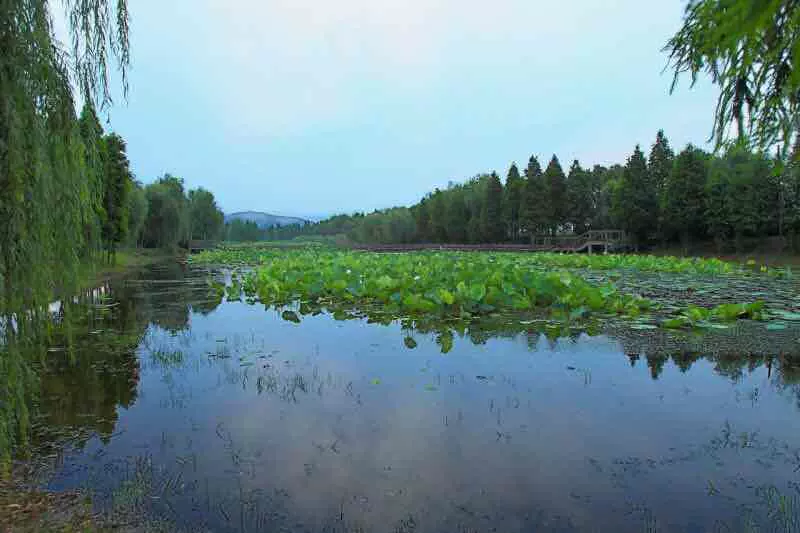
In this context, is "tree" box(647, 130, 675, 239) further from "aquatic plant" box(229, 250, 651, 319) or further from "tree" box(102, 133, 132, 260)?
"tree" box(102, 133, 132, 260)

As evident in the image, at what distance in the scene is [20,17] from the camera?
229 cm

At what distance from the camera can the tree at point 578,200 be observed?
46.5 meters

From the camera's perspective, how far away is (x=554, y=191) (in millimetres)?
44844

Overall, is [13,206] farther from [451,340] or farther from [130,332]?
[130,332]

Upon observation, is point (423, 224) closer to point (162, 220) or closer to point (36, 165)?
point (162, 220)

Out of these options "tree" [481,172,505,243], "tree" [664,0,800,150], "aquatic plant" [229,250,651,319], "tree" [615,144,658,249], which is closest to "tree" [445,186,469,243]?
"tree" [481,172,505,243]

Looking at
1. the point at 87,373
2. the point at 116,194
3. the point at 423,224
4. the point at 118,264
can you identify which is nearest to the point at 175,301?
the point at 87,373

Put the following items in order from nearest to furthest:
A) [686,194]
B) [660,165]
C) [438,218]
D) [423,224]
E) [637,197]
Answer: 1. [686,194]
2. [637,197]
3. [660,165]
4. [438,218]
5. [423,224]

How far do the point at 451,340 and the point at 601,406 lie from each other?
9.90 feet

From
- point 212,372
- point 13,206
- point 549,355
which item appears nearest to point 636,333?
point 549,355

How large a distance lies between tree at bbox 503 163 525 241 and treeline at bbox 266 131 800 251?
0.10 m

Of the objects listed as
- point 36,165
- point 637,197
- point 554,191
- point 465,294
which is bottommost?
point 465,294

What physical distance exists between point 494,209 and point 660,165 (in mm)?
16904

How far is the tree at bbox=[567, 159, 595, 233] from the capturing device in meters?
46.5
